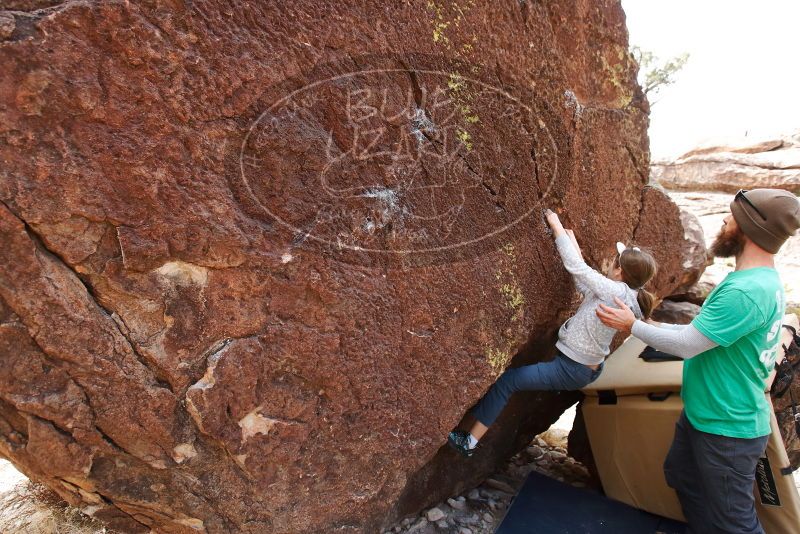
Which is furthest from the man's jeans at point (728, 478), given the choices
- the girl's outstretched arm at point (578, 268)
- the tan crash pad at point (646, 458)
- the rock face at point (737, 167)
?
the rock face at point (737, 167)

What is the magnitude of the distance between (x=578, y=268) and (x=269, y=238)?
128 centimetres

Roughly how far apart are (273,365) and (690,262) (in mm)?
2647

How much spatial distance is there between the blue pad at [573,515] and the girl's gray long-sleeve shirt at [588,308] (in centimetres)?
78

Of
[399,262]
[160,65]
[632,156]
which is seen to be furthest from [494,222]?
[160,65]

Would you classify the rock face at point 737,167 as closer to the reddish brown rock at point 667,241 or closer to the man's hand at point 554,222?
the reddish brown rock at point 667,241

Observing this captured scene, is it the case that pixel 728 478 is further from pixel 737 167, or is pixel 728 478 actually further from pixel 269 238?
pixel 737 167

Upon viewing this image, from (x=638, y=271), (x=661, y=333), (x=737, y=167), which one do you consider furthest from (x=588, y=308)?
(x=737, y=167)

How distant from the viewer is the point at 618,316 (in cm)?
198

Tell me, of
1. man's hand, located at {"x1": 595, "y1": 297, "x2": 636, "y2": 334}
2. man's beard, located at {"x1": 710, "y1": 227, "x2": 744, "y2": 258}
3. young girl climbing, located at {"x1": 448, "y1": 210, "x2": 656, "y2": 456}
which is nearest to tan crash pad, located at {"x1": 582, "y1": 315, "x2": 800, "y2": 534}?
young girl climbing, located at {"x1": 448, "y1": 210, "x2": 656, "y2": 456}

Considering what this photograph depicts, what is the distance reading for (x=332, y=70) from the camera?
1.67 meters

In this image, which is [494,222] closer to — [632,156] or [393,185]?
[393,185]

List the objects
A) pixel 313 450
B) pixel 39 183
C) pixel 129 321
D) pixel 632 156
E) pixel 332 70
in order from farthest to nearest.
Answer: pixel 632 156 → pixel 313 450 → pixel 332 70 → pixel 129 321 → pixel 39 183

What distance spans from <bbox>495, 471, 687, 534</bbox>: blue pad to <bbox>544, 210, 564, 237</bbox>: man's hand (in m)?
1.32

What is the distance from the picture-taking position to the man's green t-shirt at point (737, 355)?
5.47ft
